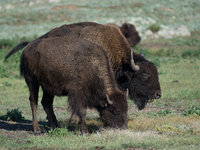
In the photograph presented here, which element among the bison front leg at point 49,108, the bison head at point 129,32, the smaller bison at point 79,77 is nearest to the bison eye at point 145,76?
the smaller bison at point 79,77

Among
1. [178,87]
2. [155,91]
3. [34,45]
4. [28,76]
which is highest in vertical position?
[34,45]

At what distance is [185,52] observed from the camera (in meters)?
19.8

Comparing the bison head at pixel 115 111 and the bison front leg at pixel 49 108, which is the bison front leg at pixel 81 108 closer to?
the bison head at pixel 115 111

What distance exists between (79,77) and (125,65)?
2064 mm

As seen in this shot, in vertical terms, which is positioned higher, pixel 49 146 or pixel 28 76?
pixel 28 76

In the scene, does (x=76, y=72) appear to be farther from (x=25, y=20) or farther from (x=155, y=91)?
(x=25, y=20)

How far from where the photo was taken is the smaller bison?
21.1 feet

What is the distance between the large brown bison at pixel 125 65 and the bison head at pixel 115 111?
1667mm

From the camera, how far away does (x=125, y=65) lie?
8.19 metres

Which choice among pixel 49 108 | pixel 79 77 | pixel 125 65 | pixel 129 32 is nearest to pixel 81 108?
pixel 79 77

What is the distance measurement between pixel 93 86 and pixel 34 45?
5.50 feet

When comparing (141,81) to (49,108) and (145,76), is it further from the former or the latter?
(49,108)

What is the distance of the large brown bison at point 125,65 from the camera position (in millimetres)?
7988

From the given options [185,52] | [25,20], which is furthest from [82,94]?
[25,20]
